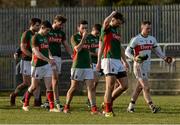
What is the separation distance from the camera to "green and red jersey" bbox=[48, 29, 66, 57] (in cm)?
1955

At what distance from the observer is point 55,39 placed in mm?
19641

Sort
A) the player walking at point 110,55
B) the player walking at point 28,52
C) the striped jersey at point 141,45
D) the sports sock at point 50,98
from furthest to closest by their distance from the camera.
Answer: the player walking at point 28,52, the sports sock at point 50,98, the striped jersey at point 141,45, the player walking at point 110,55

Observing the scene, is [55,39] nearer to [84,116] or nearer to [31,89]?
[31,89]

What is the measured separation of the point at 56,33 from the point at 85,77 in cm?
177

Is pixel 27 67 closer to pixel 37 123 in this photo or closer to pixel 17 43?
pixel 37 123

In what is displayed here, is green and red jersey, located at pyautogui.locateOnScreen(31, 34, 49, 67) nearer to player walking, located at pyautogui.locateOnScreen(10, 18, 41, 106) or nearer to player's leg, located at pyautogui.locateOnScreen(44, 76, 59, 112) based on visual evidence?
player's leg, located at pyautogui.locateOnScreen(44, 76, 59, 112)

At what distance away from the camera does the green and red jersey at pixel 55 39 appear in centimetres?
1955

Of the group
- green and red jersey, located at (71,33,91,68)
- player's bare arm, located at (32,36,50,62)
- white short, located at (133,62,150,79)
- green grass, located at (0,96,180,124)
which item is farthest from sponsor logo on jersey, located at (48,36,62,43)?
white short, located at (133,62,150,79)

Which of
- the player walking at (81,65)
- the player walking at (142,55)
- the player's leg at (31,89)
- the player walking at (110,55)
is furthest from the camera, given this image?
the player's leg at (31,89)

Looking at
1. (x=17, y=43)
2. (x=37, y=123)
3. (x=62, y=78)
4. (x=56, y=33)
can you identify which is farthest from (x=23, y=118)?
(x=17, y=43)

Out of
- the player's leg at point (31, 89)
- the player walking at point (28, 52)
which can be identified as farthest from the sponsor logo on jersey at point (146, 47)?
the player walking at point (28, 52)

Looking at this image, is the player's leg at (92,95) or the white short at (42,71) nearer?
the player's leg at (92,95)

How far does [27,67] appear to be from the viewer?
20.8m

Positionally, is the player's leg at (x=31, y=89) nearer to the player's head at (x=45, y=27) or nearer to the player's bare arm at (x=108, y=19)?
the player's head at (x=45, y=27)
